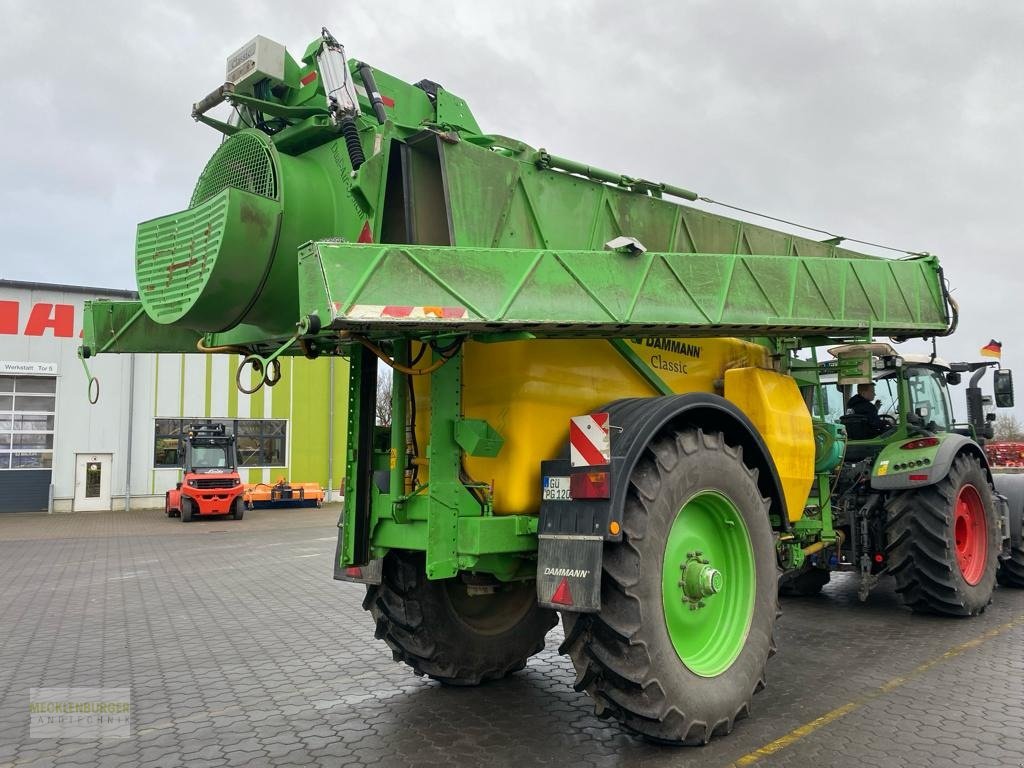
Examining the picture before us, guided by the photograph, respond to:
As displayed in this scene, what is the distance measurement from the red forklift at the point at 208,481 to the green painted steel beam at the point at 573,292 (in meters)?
21.0

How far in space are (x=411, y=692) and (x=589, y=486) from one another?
91.6 inches

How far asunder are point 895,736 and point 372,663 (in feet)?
12.3

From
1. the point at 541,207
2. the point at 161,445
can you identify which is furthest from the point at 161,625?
the point at 161,445

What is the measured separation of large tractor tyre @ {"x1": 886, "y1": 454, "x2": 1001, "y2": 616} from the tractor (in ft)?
9.31

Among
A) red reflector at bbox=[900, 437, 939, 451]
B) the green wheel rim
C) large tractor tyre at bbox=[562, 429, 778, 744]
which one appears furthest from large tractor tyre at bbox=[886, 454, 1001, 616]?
the green wheel rim

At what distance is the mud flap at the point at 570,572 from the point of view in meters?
3.82

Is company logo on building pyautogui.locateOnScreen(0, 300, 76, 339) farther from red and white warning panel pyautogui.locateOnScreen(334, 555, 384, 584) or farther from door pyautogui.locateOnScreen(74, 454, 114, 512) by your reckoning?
red and white warning panel pyautogui.locateOnScreen(334, 555, 384, 584)

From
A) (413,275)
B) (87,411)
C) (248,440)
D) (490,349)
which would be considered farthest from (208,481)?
(413,275)

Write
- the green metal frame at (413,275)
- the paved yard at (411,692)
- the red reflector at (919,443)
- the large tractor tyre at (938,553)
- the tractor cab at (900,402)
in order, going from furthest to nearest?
the tractor cab at (900,402) → the red reflector at (919,443) → the large tractor tyre at (938,553) → the paved yard at (411,692) → the green metal frame at (413,275)

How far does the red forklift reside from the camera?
2292cm

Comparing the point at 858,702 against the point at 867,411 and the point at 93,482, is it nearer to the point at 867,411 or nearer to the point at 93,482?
the point at 867,411

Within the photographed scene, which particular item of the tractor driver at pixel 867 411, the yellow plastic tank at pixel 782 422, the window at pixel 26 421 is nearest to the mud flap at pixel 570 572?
the yellow plastic tank at pixel 782 422

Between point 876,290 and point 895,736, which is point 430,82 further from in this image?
point 895,736

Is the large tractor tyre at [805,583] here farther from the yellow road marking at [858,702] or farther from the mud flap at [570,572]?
the mud flap at [570,572]
